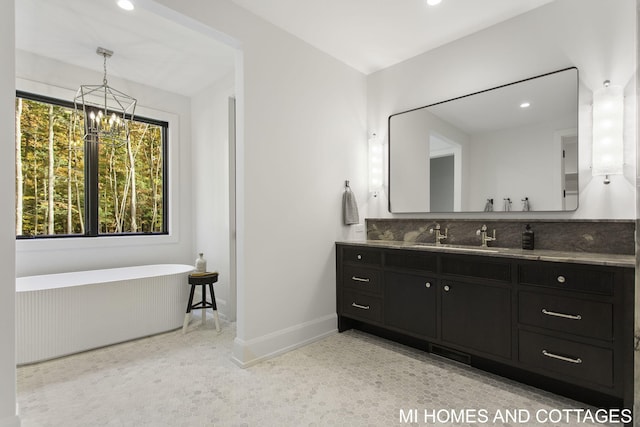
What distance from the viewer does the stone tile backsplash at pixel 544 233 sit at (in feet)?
6.90

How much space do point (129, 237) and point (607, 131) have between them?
4.68 m

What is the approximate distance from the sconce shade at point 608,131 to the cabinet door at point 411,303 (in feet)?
4.65

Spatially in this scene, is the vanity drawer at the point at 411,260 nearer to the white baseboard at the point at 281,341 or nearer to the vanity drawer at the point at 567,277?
the vanity drawer at the point at 567,277

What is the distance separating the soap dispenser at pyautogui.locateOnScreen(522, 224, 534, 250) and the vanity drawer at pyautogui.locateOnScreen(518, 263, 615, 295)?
0.42m

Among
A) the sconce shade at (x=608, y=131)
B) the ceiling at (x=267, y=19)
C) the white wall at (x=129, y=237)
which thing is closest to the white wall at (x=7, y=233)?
the ceiling at (x=267, y=19)

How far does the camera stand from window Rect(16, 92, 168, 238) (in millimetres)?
3318

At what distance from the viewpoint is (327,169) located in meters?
3.14

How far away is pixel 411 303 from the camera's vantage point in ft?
8.57

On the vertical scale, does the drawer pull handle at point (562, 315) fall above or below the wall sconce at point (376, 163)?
below

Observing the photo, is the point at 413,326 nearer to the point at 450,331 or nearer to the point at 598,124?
the point at 450,331

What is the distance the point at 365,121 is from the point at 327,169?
34.5 inches

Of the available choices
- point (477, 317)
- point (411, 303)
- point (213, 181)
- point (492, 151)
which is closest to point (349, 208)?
point (411, 303)

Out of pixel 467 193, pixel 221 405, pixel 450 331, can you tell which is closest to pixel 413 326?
pixel 450 331

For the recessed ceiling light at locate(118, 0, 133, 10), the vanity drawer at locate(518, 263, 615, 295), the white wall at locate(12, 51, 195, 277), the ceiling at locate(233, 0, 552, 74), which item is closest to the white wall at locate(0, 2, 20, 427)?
the recessed ceiling light at locate(118, 0, 133, 10)
